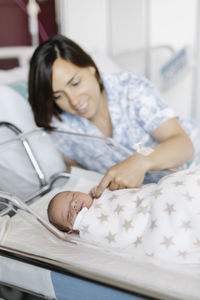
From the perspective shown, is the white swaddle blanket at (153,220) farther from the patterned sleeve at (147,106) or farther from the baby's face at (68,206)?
the patterned sleeve at (147,106)

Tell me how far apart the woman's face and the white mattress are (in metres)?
0.53

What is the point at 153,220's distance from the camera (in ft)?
2.61

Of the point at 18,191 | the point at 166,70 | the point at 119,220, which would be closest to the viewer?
the point at 119,220

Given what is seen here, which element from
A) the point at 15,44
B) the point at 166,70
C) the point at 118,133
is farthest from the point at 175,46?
the point at 118,133

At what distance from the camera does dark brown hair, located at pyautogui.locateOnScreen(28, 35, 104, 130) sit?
1.21 m

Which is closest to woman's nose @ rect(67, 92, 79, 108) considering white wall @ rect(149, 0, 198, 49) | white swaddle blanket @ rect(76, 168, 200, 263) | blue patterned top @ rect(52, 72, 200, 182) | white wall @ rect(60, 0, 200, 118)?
blue patterned top @ rect(52, 72, 200, 182)

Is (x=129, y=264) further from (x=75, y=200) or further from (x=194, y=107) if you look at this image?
(x=194, y=107)

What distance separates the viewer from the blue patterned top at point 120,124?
1.29m

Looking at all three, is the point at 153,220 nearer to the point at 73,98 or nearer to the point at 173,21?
the point at 73,98

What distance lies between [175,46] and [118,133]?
1688 millimetres

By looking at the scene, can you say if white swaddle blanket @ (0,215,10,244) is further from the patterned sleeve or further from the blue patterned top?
the patterned sleeve

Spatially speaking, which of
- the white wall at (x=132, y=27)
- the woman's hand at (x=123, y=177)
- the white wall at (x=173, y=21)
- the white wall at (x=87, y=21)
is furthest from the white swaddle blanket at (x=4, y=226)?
the white wall at (x=173, y=21)

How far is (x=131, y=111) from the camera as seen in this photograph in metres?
1.36

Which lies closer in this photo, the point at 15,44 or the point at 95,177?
the point at 95,177
